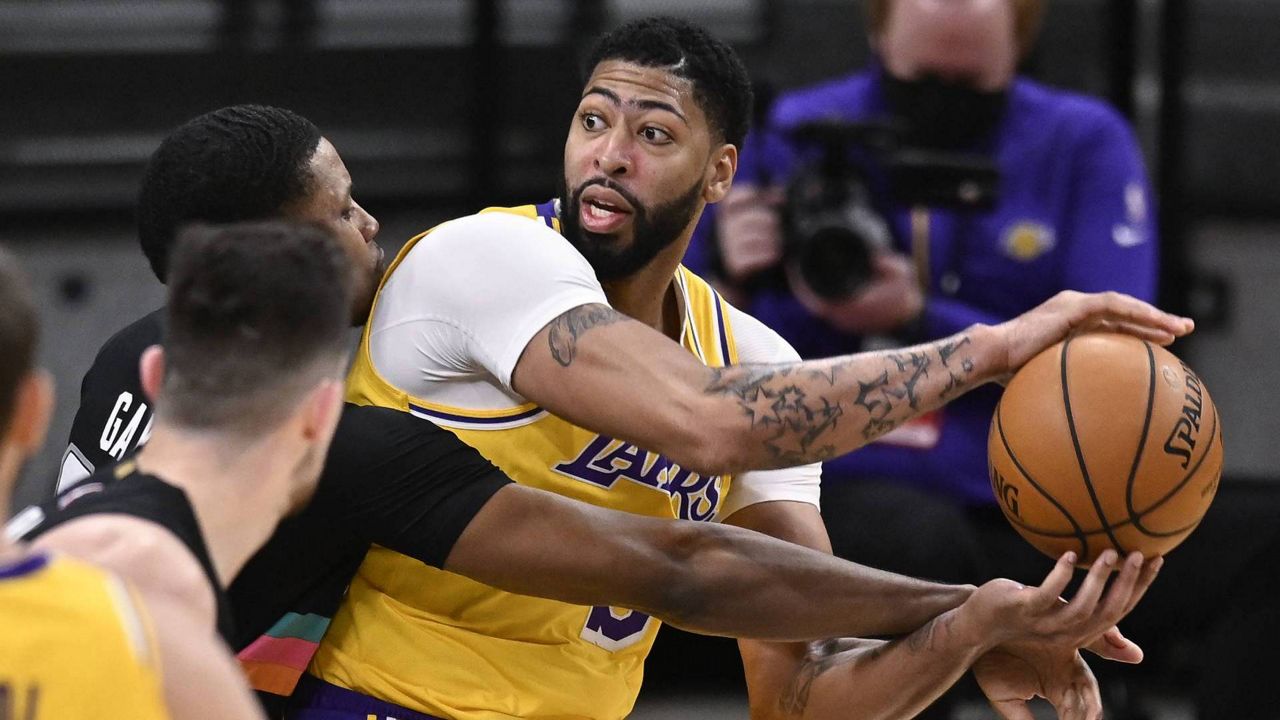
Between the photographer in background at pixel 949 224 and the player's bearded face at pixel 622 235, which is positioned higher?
the player's bearded face at pixel 622 235

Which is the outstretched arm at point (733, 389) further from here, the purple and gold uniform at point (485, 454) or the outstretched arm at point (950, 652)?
the outstretched arm at point (950, 652)

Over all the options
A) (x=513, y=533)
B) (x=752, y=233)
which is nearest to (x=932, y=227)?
(x=752, y=233)

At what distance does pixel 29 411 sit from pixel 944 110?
391cm

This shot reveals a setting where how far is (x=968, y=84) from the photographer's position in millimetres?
5398

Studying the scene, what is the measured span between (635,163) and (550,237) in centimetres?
32

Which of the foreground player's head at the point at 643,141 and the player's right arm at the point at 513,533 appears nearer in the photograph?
the player's right arm at the point at 513,533

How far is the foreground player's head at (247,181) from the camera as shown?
3203 mm

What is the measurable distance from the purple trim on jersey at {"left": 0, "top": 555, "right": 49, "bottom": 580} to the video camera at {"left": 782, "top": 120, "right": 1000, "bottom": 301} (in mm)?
3307

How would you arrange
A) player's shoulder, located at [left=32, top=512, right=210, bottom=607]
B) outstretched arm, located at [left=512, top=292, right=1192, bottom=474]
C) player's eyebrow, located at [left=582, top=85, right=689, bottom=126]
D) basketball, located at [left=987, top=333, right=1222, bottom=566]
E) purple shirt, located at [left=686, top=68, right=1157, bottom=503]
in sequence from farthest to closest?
purple shirt, located at [left=686, top=68, right=1157, bottom=503] → player's eyebrow, located at [left=582, top=85, right=689, bottom=126] → basketball, located at [left=987, top=333, right=1222, bottom=566] → outstretched arm, located at [left=512, top=292, right=1192, bottom=474] → player's shoulder, located at [left=32, top=512, right=210, bottom=607]

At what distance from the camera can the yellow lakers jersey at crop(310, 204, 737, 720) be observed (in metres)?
3.17

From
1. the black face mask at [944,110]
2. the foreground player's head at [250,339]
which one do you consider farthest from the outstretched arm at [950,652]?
the black face mask at [944,110]

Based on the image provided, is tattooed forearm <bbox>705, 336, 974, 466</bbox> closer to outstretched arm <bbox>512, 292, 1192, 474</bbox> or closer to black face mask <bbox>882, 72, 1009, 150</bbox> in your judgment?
outstretched arm <bbox>512, 292, 1192, 474</bbox>

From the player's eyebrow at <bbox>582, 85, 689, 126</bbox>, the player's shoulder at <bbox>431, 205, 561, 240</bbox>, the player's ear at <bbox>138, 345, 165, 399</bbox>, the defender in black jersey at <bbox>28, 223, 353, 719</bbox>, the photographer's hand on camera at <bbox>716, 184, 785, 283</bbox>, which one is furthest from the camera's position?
Answer: the photographer's hand on camera at <bbox>716, 184, 785, 283</bbox>

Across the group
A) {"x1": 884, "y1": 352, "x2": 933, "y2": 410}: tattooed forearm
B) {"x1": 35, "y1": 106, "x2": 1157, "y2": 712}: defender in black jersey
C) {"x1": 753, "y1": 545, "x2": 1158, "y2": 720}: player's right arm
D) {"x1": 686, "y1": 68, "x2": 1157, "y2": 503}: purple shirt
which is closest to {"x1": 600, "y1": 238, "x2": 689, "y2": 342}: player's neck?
{"x1": 35, "y1": 106, "x2": 1157, "y2": 712}: defender in black jersey
